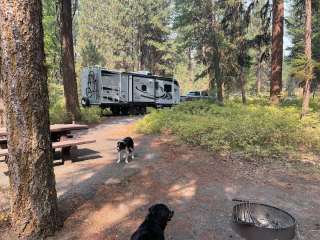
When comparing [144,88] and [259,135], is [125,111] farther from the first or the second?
[259,135]

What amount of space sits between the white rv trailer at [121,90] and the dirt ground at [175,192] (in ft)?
42.2

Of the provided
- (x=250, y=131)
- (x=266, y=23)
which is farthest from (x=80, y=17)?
(x=250, y=131)

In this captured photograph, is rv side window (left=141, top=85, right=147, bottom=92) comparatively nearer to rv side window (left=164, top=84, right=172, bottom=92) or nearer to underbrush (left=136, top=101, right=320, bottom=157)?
rv side window (left=164, top=84, right=172, bottom=92)

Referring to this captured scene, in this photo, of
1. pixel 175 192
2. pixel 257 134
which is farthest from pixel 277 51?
pixel 175 192

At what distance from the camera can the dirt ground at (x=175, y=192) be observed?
5.12 metres

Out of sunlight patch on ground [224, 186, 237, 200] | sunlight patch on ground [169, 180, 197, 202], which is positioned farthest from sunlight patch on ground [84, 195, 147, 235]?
sunlight patch on ground [224, 186, 237, 200]

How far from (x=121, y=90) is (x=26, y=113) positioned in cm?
1882

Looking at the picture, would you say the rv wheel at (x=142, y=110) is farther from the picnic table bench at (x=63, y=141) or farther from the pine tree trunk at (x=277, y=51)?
the picnic table bench at (x=63, y=141)

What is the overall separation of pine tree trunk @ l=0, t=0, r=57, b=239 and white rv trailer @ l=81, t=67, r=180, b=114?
17640 mm

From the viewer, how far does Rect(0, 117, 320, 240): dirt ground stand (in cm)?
512

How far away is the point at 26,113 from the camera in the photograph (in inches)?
179

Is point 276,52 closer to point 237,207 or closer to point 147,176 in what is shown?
point 147,176

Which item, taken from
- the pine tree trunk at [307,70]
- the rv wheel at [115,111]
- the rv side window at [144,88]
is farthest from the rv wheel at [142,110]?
the pine tree trunk at [307,70]

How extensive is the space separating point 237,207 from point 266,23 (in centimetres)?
1632
